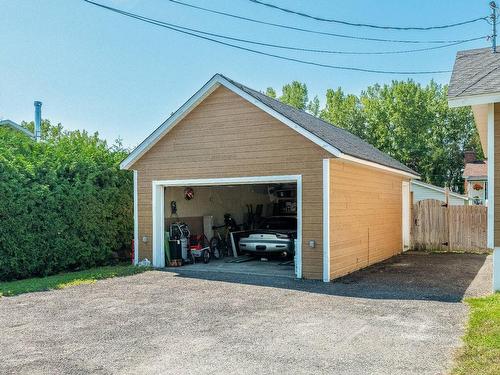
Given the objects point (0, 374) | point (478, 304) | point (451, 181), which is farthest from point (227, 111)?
point (451, 181)

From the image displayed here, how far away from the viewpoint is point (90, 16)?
1130 centimetres

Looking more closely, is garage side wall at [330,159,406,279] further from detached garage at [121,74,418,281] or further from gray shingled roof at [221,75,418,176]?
gray shingled roof at [221,75,418,176]

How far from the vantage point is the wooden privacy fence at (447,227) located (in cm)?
1600

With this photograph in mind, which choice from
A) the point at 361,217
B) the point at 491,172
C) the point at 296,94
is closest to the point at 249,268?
the point at 361,217

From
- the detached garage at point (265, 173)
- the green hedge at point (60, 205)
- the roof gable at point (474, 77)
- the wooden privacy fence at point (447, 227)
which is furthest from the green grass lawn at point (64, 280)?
the wooden privacy fence at point (447, 227)

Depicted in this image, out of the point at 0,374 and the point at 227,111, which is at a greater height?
the point at 227,111

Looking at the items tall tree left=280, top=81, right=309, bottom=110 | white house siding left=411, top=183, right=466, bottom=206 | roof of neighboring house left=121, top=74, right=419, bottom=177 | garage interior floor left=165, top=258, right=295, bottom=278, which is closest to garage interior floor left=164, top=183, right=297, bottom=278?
garage interior floor left=165, top=258, right=295, bottom=278

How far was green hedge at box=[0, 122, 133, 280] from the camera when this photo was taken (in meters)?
10.6

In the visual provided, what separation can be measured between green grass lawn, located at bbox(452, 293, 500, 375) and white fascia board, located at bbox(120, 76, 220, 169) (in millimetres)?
7782

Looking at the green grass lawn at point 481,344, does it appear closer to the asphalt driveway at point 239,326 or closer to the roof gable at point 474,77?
the asphalt driveway at point 239,326

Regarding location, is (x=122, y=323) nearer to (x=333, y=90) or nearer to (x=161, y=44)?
(x=161, y=44)

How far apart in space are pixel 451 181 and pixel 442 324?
125 feet

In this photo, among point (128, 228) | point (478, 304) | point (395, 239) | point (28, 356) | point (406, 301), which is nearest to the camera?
point (28, 356)

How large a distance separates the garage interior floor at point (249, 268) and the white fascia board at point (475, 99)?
512 centimetres
